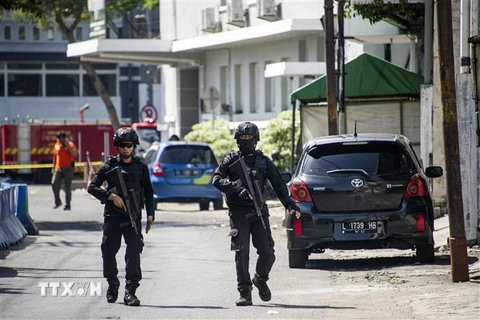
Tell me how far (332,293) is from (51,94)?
61135 millimetres

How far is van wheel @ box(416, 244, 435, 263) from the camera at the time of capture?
1691cm

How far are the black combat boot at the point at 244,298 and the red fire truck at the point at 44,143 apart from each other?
39019mm

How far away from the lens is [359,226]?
16.7 metres

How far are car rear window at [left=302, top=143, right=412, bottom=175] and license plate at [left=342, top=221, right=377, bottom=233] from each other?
0.61 m

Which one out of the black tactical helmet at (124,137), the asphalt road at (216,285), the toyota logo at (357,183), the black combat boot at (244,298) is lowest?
the asphalt road at (216,285)

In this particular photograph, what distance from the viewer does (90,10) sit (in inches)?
1954

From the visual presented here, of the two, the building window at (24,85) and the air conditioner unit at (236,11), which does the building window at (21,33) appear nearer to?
the building window at (24,85)

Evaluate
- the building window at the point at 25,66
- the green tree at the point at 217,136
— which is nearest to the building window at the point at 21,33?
the building window at the point at 25,66

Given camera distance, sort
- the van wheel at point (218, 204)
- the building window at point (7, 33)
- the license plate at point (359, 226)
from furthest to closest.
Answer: the building window at point (7, 33), the van wheel at point (218, 204), the license plate at point (359, 226)

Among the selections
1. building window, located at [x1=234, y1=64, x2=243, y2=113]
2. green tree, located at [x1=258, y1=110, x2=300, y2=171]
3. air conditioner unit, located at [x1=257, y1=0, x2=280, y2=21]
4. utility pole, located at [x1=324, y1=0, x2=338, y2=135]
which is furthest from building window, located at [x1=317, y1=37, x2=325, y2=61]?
utility pole, located at [x1=324, y1=0, x2=338, y2=135]

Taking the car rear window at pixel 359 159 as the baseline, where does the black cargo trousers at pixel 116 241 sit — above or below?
below

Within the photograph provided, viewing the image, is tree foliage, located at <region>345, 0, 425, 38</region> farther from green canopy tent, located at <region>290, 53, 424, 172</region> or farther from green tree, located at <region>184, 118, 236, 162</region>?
green tree, located at <region>184, 118, 236, 162</region>

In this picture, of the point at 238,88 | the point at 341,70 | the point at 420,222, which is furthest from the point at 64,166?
the point at 420,222

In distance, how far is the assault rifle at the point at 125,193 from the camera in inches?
535
